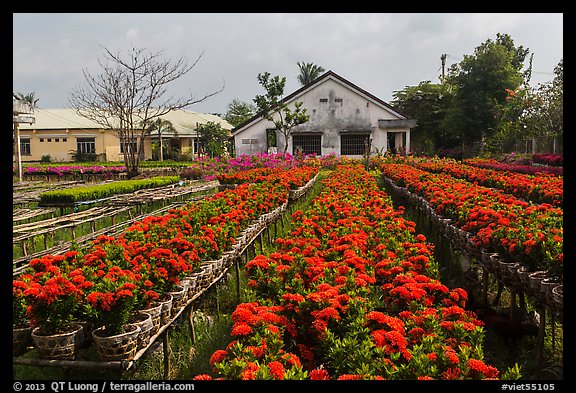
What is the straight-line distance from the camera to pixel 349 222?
639 cm

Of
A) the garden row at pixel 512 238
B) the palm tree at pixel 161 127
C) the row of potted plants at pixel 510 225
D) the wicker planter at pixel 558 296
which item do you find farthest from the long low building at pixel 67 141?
the wicker planter at pixel 558 296

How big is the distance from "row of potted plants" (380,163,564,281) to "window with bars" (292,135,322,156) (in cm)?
2238

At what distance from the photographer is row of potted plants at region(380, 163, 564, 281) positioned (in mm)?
4688

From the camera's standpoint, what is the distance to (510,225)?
576 centimetres

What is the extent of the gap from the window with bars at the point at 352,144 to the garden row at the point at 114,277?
2576 cm

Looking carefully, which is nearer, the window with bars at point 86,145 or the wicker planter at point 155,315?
the wicker planter at point 155,315

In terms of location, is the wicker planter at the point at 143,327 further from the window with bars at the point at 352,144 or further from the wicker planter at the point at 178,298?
the window with bars at the point at 352,144

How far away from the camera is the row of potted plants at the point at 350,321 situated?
2693 mm

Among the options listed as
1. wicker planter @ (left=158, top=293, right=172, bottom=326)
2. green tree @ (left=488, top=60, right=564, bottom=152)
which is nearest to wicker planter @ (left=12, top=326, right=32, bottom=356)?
wicker planter @ (left=158, top=293, right=172, bottom=326)

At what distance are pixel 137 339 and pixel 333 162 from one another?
77.2ft

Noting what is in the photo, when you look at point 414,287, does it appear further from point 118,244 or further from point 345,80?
point 345,80

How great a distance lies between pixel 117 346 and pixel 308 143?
28698 millimetres

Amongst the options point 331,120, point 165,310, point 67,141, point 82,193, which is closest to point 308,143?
point 331,120
